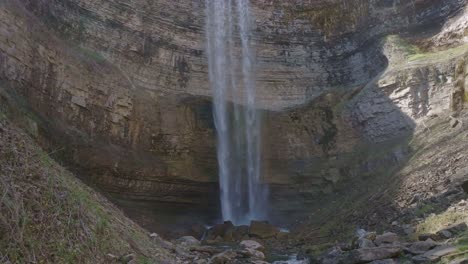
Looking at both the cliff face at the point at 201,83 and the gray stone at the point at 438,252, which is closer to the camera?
the gray stone at the point at 438,252

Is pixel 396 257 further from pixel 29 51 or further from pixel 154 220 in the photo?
pixel 29 51

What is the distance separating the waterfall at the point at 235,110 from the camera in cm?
1995

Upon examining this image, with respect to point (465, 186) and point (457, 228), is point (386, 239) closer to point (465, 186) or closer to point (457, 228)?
point (457, 228)

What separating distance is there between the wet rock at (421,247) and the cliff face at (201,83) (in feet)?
32.0

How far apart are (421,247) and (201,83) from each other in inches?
603

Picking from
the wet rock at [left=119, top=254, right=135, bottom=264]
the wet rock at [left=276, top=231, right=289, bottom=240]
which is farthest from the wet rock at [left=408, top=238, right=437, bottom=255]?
the wet rock at [left=276, top=231, right=289, bottom=240]

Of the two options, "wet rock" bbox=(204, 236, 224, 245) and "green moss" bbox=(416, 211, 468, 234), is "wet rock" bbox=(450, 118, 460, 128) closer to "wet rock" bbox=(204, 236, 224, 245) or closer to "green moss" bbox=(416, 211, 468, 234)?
"green moss" bbox=(416, 211, 468, 234)

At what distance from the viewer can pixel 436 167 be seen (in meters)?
12.5

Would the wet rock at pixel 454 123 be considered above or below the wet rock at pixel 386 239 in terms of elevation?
above

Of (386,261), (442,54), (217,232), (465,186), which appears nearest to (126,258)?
(386,261)

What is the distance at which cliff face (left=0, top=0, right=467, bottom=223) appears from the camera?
659 inches

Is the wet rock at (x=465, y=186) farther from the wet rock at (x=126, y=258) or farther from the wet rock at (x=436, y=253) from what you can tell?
the wet rock at (x=126, y=258)

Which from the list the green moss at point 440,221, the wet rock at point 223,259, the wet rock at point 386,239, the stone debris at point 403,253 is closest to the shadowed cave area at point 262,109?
the green moss at point 440,221

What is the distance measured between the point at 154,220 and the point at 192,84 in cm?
653
